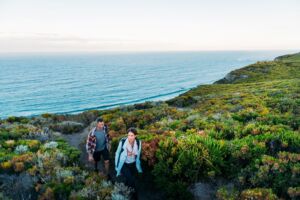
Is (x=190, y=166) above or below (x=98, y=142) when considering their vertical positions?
below

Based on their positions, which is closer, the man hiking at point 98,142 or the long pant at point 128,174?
the long pant at point 128,174

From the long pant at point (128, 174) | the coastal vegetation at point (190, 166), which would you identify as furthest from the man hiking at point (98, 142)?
the long pant at point (128, 174)

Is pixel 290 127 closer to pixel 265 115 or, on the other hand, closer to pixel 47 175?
pixel 265 115

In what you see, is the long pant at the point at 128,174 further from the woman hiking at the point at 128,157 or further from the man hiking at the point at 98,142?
the man hiking at the point at 98,142

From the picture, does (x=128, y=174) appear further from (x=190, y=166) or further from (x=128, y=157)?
(x=190, y=166)

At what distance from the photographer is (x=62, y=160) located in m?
9.90

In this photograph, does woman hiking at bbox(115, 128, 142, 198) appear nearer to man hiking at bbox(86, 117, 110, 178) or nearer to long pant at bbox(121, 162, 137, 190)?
long pant at bbox(121, 162, 137, 190)

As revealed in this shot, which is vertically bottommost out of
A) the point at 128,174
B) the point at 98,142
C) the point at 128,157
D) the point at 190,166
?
the point at 128,174

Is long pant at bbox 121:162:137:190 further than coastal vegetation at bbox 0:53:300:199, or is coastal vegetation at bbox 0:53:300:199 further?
long pant at bbox 121:162:137:190

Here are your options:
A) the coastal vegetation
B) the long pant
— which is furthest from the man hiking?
the long pant

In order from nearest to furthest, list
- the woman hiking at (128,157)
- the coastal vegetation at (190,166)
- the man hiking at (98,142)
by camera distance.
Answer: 1. the coastal vegetation at (190,166)
2. the woman hiking at (128,157)
3. the man hiking at (98,142)

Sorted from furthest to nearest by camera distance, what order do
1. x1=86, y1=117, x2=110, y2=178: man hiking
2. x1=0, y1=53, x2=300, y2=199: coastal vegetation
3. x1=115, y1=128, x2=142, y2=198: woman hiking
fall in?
x1=86, y1=117, x2=110, y2=178: man hiking, x1=115, y1=128, x2=142, y2=198: woman hiking, x1=0, y1=53, x2=300, y2=199: coastal vegetation

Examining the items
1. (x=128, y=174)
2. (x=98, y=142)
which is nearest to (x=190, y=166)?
(x=128, y=174)

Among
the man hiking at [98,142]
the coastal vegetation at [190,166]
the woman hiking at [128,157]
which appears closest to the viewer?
the coastal vegetation at [190,166]
